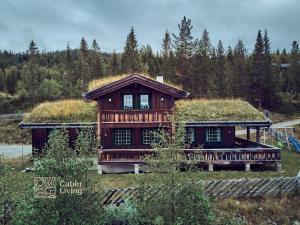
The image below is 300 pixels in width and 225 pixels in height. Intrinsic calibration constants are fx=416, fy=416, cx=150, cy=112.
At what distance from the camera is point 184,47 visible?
70.5 m

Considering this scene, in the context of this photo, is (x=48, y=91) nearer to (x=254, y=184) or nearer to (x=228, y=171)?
(x=228, y=171)

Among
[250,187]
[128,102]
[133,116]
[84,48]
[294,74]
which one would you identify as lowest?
[250,187]

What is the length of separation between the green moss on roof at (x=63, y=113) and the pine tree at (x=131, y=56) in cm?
3448

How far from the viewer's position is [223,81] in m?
75.6

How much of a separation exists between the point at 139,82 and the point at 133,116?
2.58 metres

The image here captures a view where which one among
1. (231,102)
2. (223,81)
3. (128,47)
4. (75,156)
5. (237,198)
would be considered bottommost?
(237,198)

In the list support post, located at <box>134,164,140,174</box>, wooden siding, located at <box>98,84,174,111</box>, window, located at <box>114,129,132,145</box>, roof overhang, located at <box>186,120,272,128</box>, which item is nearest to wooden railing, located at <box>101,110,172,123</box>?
wooden siding, located at <box>98,84,174,111</box>

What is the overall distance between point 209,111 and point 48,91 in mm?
46941

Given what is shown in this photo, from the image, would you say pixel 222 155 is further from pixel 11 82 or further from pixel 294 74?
pixel 11 82

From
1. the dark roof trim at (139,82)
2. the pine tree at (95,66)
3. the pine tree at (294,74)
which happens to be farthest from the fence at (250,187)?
the pine tree at (294,74)

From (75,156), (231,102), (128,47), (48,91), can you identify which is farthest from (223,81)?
(75,156)

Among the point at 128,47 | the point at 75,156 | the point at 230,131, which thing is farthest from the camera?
the point at 128,47

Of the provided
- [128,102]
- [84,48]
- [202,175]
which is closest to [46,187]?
[202,175]

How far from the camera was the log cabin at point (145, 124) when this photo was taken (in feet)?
96.8
